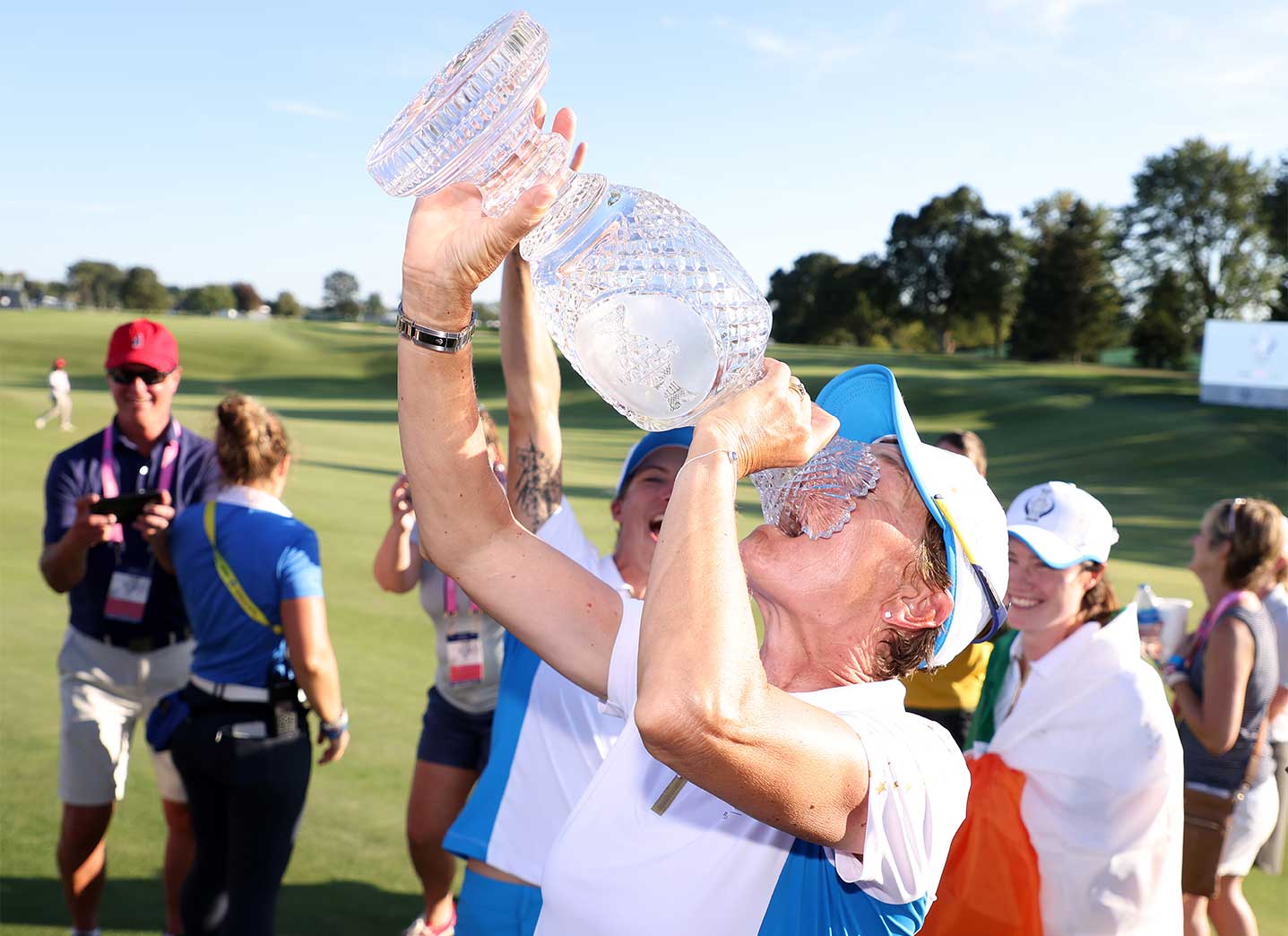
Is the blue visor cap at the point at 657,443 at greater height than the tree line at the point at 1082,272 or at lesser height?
lesser

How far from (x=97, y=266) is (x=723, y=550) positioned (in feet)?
515

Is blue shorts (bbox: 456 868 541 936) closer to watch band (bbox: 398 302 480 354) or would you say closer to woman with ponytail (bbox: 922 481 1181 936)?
woman with ponytail (bbox: 922 481 1181 936)

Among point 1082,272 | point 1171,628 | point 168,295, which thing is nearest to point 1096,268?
point 1082,272

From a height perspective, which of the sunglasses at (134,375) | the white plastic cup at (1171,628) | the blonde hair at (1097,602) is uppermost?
the sunglasses at (134,375)

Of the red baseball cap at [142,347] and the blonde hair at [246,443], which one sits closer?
the blonde hair at [246,443]

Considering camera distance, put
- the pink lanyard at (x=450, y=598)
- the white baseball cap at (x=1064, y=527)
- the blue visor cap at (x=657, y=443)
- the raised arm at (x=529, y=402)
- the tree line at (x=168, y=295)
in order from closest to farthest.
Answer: the raised arm at (x=529, y=402), the blue visor cap at (x=657, y=443), the white baseball cap at (x=1064, y=527), the pink lanyard at (x=450, y=598), the tree line at (x=168, y=295)

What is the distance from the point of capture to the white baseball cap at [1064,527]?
3.21 metres

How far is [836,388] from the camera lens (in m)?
1.92

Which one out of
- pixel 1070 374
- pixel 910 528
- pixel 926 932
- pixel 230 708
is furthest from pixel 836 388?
pixel 1070 374

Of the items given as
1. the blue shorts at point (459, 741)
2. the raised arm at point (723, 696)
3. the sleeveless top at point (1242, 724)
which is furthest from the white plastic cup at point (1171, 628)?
the raised arm at point (723, 696)

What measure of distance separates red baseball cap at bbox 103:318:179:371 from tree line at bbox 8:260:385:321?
120537 millimetres

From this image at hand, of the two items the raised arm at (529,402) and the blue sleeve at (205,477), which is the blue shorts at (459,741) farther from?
the raised arm at (529,402)

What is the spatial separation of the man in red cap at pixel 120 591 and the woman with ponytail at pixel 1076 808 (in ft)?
10.3

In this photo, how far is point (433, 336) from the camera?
5.61 ft
